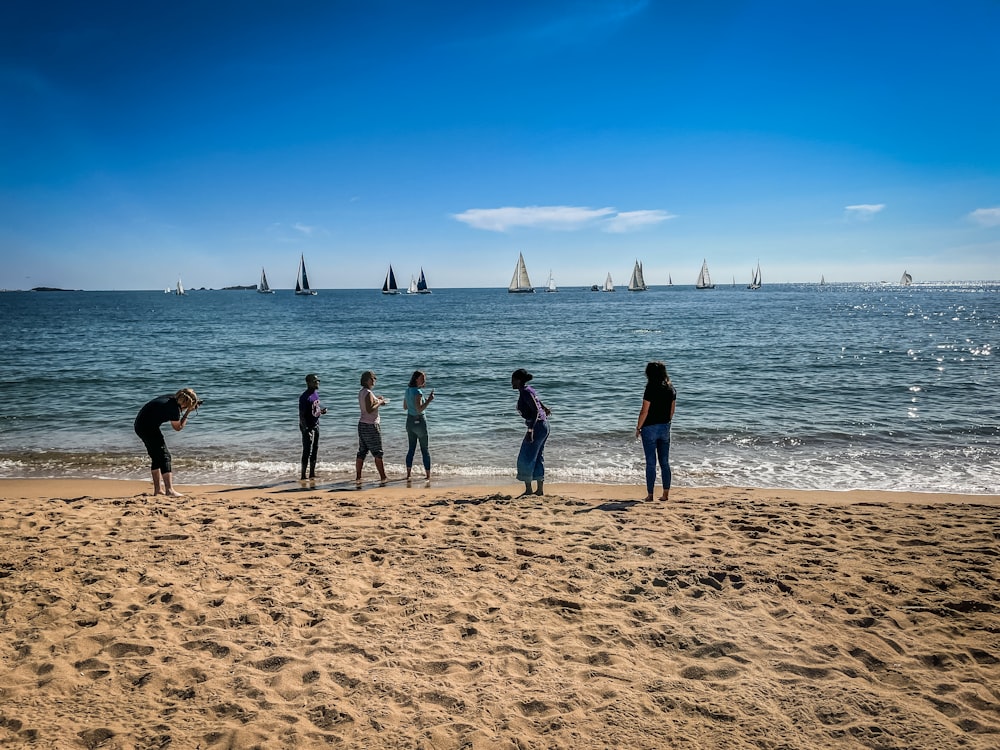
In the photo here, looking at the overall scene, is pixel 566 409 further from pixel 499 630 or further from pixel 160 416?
pixel 499 630

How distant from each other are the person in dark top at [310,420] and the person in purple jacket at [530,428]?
3743mm

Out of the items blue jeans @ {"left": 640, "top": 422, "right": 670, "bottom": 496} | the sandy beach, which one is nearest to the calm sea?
blue jeans @ {"left": 640, "top": 422, "right": 670, "bottom": 496}

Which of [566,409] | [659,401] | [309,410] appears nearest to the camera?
[659,401]

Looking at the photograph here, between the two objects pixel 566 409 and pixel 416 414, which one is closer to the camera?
pixel 416 414

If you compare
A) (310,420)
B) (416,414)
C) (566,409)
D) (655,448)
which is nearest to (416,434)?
(416,414)

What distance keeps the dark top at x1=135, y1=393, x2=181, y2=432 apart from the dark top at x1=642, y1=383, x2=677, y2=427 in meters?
6.96

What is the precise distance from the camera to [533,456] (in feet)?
27.9

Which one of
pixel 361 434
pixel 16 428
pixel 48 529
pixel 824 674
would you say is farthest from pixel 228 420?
pixel 824 674

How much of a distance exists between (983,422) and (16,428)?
25.1 meters

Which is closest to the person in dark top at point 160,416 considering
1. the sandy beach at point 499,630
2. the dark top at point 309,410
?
the sandy beach at point 499,630

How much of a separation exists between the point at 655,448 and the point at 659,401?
80 cm

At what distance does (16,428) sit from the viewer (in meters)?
14.9

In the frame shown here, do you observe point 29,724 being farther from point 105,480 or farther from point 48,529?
point 105,480

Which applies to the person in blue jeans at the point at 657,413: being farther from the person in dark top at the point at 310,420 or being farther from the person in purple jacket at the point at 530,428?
the person in dark top at the point at 310,420
